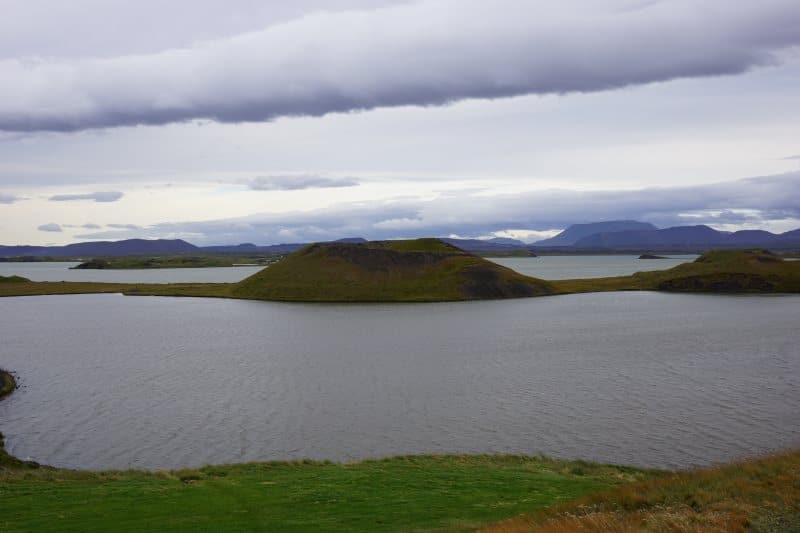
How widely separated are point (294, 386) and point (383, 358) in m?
13.6

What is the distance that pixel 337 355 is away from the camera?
63125mm

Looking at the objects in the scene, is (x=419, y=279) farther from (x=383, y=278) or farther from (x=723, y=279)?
(x=723, y=279)

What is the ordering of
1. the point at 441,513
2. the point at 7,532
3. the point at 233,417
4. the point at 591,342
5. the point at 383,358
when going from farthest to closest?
the point at 591,342 < the point at 383,358 < the point at 233,417 < the point at 441,513 < the point at 7,532

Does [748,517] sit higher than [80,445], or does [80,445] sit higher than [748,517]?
[748,517]

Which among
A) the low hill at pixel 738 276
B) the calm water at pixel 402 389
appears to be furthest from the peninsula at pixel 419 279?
the calm water at pixel 402 389

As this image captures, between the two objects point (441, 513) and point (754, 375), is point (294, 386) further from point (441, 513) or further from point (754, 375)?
point (754, 375)

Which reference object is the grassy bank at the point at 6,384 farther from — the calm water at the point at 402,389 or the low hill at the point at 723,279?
the low hill at the point at 723,279

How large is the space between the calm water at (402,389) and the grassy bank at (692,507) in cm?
915

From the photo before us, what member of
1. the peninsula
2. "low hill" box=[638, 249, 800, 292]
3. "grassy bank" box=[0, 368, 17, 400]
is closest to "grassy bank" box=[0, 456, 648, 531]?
"grassy bank" box=[0, 368, 17, 400]

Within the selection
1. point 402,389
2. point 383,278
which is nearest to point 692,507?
point 402,389

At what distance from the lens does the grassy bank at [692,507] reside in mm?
16688

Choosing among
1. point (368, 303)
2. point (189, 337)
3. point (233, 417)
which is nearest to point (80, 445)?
point (233, 417)

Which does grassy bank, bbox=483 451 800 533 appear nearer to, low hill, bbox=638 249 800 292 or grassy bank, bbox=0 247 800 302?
grassy bank, bbox=0 247 800 302

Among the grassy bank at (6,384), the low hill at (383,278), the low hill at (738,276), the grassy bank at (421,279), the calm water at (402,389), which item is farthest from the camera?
the low hill at (738,276)
